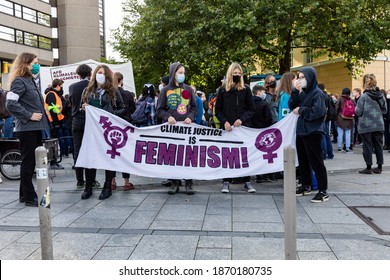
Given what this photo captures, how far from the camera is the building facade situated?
5026 centimetres

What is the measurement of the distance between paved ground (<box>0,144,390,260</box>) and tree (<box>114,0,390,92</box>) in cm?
1181

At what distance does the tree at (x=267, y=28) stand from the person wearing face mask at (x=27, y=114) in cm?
1243

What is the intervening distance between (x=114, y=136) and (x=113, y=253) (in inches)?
113

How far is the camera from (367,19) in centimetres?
1886

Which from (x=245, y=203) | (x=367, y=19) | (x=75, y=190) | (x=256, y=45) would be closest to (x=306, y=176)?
(x=245, y=203)

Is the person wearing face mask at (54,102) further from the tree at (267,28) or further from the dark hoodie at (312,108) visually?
the tree at (267,28)

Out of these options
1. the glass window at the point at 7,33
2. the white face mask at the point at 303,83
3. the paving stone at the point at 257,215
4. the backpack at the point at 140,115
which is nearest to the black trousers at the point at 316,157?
the white face mask at the point at 303,83

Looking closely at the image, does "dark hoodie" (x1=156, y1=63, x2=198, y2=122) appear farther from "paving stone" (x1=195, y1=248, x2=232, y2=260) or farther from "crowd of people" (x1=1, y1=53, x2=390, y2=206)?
"paving stone" (x1=195, y1=248, x2=232, y2=260)

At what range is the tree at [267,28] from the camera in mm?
17625

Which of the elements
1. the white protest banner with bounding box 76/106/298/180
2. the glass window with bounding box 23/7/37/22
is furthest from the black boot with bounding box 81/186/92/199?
the glass window with bounding box 23/7/37/22

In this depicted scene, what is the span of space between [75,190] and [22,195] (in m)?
1.00

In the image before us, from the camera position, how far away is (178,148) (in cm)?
677

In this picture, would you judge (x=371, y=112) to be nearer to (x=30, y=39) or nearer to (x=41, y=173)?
(x=41, y=173)

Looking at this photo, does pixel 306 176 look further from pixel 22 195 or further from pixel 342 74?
pixel 342 74
